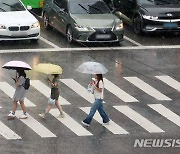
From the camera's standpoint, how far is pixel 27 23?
24359mm

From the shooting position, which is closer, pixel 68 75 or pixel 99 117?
pixel 99 117

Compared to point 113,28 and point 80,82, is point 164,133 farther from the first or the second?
point 113,28

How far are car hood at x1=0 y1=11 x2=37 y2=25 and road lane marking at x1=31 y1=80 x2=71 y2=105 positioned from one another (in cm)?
435

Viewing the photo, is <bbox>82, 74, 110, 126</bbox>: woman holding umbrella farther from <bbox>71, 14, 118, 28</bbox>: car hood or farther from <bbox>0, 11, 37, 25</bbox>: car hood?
<bbox>0, 11, 37, 25</bbox>: car hood

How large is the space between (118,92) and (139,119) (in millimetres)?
2232

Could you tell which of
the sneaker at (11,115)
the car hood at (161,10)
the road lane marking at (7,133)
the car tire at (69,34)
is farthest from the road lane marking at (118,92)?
the car hood at (161,10)

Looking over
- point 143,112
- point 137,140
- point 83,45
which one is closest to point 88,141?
point 137,140

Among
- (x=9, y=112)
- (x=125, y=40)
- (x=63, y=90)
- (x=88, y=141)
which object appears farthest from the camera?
(x=125, y=40)

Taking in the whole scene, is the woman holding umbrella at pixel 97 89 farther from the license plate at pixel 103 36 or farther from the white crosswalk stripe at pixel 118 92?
the license plate at pixel 103 36

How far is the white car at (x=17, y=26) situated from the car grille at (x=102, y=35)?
1970mm

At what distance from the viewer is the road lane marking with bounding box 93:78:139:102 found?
1925 centimetres

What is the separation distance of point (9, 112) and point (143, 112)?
346 cm

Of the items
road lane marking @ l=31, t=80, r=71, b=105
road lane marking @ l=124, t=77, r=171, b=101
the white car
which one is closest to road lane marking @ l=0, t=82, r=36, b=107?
road lane marking @ l=31, t=80, r=71, b=105

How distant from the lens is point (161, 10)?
1031 inches
